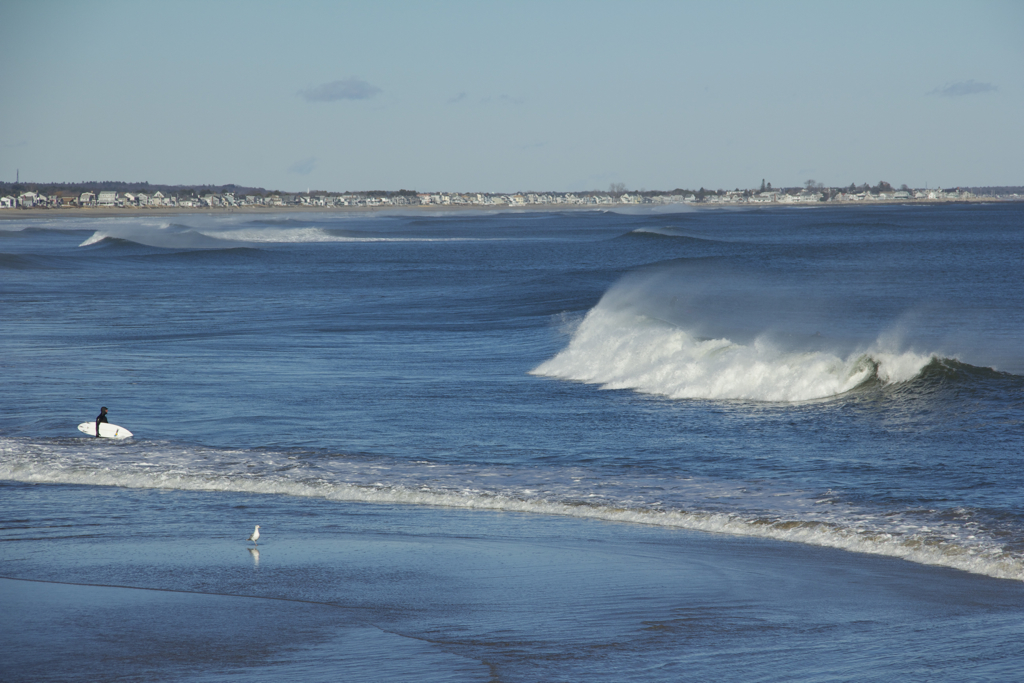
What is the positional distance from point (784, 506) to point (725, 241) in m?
79.3

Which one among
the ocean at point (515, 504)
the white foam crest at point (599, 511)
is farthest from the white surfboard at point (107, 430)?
the white foam crest at point (599, 511)

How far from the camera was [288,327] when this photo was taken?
2762 centimetres

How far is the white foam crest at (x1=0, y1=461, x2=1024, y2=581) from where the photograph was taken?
800 cm

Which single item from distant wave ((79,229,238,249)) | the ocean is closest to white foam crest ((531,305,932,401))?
the ocean

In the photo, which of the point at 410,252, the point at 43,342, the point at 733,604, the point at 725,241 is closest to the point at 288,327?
the point at 43,342

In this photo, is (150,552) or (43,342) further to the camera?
(43,342)

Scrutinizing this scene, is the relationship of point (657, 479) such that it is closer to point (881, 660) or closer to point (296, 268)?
point (881, 660)

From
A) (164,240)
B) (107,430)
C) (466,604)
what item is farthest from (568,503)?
(164,240)

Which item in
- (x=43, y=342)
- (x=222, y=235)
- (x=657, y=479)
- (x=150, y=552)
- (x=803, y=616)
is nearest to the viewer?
(x=803, y=616)

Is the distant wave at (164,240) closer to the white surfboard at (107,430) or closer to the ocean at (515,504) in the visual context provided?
the ocean at (515,504)

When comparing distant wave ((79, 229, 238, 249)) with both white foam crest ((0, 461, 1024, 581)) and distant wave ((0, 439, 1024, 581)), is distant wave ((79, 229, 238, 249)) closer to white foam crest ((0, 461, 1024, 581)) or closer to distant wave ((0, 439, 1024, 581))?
distant wave ((0, 439, 1024, 581))

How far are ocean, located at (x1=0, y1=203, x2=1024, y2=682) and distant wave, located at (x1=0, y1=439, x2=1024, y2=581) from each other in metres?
0.04

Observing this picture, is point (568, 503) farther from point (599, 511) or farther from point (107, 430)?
point (107, 430)

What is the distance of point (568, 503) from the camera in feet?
32.7
